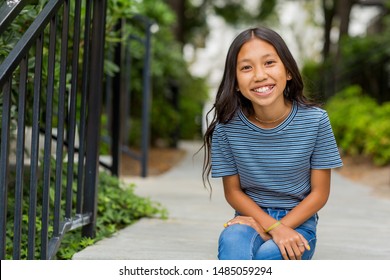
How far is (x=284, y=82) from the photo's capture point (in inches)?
103

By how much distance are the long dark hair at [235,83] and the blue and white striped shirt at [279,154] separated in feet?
0.13

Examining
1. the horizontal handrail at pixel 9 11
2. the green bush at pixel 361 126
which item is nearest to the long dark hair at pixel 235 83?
the horizontal handrail at pixel 9 11

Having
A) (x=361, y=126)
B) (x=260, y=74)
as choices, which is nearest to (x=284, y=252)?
(x=260, y=74)

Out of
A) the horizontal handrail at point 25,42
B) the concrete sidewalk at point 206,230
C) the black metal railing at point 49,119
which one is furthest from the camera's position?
the concrete sidewalk at point 206,230

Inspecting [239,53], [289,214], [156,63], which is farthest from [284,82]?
[156,63]

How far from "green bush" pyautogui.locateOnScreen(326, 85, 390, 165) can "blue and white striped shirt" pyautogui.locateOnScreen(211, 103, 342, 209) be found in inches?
217

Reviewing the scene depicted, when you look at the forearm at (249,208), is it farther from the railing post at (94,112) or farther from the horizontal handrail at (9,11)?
the horizontal handrail at (9,11)

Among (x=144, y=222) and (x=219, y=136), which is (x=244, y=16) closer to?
(x=144, y=222)

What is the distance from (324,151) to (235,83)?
44 centimetres

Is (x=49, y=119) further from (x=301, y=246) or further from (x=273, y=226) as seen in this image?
(x=301, y=246)

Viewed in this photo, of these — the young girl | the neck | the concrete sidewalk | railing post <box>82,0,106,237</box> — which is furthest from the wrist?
railing post <box>82,0,106,237</box>

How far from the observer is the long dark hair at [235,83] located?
2.59 metres

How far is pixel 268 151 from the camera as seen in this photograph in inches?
105
